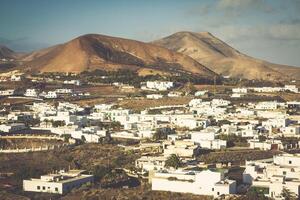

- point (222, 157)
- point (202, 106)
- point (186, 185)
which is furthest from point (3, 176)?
point (202, 106)

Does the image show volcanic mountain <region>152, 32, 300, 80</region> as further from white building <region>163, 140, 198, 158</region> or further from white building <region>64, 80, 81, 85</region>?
white building <region>163, 140, 198, 158</region>

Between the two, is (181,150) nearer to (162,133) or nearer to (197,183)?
(162,133)

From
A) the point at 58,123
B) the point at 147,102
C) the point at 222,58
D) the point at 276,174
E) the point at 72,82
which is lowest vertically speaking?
the point at 276,174

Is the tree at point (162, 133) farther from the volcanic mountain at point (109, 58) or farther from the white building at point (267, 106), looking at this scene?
the volcanic mountain at point (109, 58)

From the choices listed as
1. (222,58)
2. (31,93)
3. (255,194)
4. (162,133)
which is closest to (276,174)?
(255,194)

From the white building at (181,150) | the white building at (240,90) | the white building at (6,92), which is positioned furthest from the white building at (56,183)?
the white building at (240,90)
